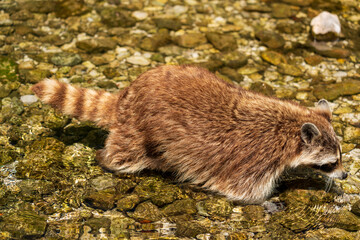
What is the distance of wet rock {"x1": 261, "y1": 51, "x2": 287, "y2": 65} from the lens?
7.06m

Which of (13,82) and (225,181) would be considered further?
(13,82)

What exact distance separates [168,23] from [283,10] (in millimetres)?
2099

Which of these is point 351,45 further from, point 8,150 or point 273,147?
point 8,150

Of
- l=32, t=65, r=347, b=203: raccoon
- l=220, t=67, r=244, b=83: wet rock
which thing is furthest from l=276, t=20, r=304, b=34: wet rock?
l=32, t=65, r=347, b=203: raccoon

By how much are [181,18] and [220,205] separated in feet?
13.7

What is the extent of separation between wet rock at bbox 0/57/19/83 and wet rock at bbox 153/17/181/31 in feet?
8.05

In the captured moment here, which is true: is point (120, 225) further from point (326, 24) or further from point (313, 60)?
point (326, 24)

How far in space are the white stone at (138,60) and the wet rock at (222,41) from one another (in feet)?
3.81

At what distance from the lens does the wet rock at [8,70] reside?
6418 mm

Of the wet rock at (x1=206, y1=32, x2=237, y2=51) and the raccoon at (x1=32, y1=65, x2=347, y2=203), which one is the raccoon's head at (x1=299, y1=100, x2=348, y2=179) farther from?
the wet rock at (x1=206, y1=32, x2=237, y2=51)

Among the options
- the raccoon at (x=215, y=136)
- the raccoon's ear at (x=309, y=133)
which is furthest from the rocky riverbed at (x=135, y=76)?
the raccoon's ear at (x=309, y=133)

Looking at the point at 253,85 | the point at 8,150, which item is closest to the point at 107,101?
the point at 8,150

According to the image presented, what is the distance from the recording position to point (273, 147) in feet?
15.6

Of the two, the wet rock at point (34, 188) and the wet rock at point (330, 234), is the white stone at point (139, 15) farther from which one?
the wet rock at point (330, 234)
